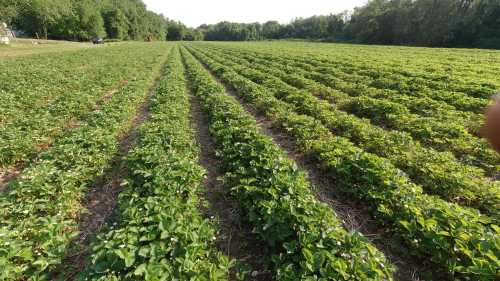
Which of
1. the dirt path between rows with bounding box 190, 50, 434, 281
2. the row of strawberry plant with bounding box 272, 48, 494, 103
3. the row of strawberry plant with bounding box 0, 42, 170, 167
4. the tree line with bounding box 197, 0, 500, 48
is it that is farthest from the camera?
the tree line with bounding box 197, 0, 500, 48

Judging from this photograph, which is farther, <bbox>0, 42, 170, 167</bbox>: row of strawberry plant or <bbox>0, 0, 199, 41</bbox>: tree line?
<bbox>0, 0, 199, 41</bbox>: tree line

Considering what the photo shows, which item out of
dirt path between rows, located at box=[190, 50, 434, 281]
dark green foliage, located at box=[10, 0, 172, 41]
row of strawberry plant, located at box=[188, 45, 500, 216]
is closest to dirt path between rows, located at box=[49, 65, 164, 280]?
dirt path between rows, located at box=[190, 50, 434, 281]

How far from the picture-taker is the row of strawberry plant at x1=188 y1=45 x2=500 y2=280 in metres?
2.78

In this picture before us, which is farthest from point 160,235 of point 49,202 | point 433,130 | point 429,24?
point 429,24

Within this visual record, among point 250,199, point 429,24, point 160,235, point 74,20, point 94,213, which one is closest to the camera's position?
point 160,235

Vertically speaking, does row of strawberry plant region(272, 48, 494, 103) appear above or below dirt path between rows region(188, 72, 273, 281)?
above

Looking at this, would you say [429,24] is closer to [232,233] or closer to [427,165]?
[427,165]

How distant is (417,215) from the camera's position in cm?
338

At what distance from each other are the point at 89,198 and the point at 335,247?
4689mm

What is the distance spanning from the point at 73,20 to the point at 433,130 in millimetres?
94238

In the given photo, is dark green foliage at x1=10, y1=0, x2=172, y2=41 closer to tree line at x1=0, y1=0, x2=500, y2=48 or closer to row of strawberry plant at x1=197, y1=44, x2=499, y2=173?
tree line at x1=0, y1=0, x2=500, y2=48

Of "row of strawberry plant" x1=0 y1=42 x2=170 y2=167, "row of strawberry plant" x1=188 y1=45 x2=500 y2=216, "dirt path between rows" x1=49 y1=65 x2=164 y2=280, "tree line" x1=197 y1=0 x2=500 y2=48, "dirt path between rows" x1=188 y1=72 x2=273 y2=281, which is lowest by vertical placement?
"dirt path between rows" x1=188 y1=72 x2=273 y2=281

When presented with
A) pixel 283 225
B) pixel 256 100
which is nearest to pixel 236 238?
pixel 283 225

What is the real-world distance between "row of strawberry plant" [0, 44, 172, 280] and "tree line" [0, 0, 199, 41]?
55.6 m
